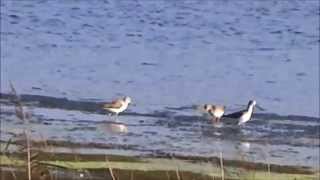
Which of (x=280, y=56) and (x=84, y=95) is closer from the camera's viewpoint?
(x=84, y=95)

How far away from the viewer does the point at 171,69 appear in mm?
17812

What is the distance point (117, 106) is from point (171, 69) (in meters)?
4.30

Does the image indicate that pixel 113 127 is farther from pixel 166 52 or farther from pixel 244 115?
pixel 166 52

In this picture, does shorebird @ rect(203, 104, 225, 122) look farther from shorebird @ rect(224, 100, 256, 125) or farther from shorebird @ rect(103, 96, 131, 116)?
shorebird @ rect(103, 96, 131, 116)

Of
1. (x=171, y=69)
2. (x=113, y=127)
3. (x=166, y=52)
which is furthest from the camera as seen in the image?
(x=166, y=52)

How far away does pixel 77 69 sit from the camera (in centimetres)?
1752

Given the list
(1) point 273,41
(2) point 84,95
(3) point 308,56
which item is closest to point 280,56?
(3) point 308,56

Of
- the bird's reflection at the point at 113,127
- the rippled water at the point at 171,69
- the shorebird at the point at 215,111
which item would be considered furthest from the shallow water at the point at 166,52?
the bird's reflection at the point at 113,127

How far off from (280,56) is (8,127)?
29.9 feet

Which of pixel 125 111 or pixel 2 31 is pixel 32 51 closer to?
pixel 2 31

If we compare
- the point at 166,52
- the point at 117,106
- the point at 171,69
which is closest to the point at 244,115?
the point at 117,106

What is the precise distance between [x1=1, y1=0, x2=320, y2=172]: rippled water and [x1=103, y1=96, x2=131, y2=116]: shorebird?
149mm

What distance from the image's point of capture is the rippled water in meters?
12.6

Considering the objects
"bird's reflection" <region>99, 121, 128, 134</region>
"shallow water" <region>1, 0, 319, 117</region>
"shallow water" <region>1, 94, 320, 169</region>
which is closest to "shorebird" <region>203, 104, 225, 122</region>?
"shallow water" <region>1, 94, 320, 169</region>
